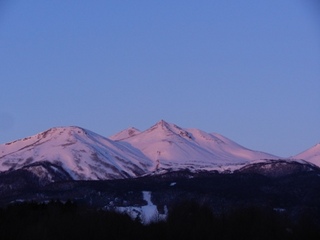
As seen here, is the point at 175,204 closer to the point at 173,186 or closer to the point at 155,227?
the point at 155,227

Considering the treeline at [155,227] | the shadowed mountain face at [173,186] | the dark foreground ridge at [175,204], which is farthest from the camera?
the shadowed mountain face at [173,186]

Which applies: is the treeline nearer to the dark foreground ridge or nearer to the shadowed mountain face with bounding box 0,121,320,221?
the dark foreground ridge

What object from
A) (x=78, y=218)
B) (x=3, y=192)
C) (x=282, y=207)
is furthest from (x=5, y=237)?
(x=3, y=192)

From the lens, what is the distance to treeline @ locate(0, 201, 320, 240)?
6009 centimetres

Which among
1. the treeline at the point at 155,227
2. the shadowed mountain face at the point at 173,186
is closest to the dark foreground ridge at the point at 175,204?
the treeline at the point at 155,227

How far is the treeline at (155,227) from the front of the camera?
60.1 metres

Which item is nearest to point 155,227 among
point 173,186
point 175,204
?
point 175,204

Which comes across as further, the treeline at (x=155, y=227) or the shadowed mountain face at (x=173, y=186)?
the shadowed mountain face at (x=173, y=186)

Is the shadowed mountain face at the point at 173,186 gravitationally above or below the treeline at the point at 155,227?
above

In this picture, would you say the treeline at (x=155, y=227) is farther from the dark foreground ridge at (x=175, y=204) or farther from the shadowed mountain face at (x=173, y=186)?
the shadowed mountain face at (x=173, y=186)

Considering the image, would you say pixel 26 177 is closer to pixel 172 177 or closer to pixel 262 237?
pixel 172 177

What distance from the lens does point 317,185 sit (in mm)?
164000

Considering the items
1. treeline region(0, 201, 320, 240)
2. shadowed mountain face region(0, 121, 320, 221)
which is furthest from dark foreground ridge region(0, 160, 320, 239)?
shadowed mountain face region(0, 121, 320, 221)

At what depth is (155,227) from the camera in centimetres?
6419
